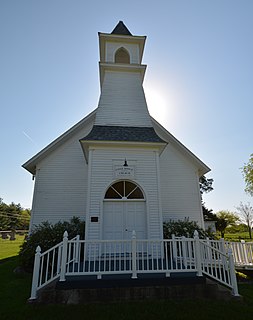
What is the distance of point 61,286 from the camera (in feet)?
16.8

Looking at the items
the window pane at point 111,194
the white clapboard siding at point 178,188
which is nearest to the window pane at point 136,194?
the window pane at point 111,194

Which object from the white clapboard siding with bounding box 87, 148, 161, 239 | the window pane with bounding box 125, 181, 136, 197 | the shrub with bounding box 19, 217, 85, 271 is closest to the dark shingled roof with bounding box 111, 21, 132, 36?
the white clapboard siding with bounding box 87, 148, 161, 239

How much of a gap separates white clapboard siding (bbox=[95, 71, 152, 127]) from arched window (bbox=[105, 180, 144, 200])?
3.11 meters

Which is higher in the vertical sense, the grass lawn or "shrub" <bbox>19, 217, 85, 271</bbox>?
"shrub" <bbox>19, 217, 85, 271</bbox>

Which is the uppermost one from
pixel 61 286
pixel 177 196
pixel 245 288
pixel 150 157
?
pixel 150 157

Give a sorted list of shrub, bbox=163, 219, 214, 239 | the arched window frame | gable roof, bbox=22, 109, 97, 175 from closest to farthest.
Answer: shrub, bbox=163, 219, 214, 239
gable roof, bbox=22, 109, 97, 175
the arched window frame

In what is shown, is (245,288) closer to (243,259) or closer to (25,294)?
(243,259)

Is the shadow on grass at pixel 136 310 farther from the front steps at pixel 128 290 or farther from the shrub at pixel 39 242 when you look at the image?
the shrub at pixel 39 242

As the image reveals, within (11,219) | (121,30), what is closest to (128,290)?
(121,30)

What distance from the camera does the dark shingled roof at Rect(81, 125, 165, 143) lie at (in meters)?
8.84

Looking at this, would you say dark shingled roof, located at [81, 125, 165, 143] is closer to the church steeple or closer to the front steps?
the church steeple

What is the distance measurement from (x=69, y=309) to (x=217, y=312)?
11.2 ft

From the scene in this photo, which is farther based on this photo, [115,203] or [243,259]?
[243,259]

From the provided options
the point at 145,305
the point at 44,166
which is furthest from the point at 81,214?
the point at 145,305
